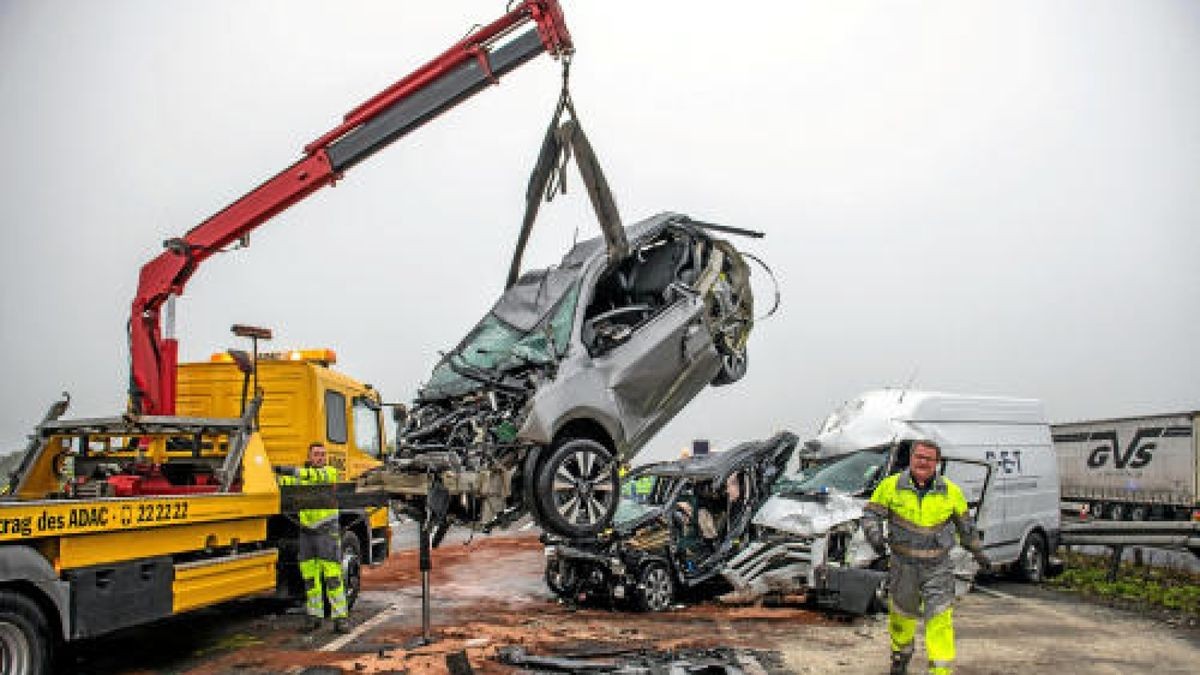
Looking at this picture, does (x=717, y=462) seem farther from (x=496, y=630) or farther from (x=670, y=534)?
(x=496, y=630)

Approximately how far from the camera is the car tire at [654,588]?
9.66 meters

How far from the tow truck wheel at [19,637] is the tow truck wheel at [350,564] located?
392 centimetres

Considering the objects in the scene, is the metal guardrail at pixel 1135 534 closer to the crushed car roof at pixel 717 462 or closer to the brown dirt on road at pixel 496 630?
the crushed car roof at pixel 717 462

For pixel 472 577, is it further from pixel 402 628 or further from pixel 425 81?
pixel 425 81

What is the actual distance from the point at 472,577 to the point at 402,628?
4.06m

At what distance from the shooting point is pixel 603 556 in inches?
383

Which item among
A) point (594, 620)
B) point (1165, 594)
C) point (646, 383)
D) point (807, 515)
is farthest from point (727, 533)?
point (1165, 594)

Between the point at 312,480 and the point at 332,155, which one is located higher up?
the point at 332,155

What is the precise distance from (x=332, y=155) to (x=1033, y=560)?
10.5 metres

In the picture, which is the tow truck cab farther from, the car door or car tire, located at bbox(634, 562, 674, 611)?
the car door

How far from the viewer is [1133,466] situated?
18.2 metres

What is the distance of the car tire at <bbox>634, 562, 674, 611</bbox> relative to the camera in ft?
31.7

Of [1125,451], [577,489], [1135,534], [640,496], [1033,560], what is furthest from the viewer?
[1125,451]

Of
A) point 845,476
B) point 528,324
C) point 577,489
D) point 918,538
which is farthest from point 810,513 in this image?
point 528,324
